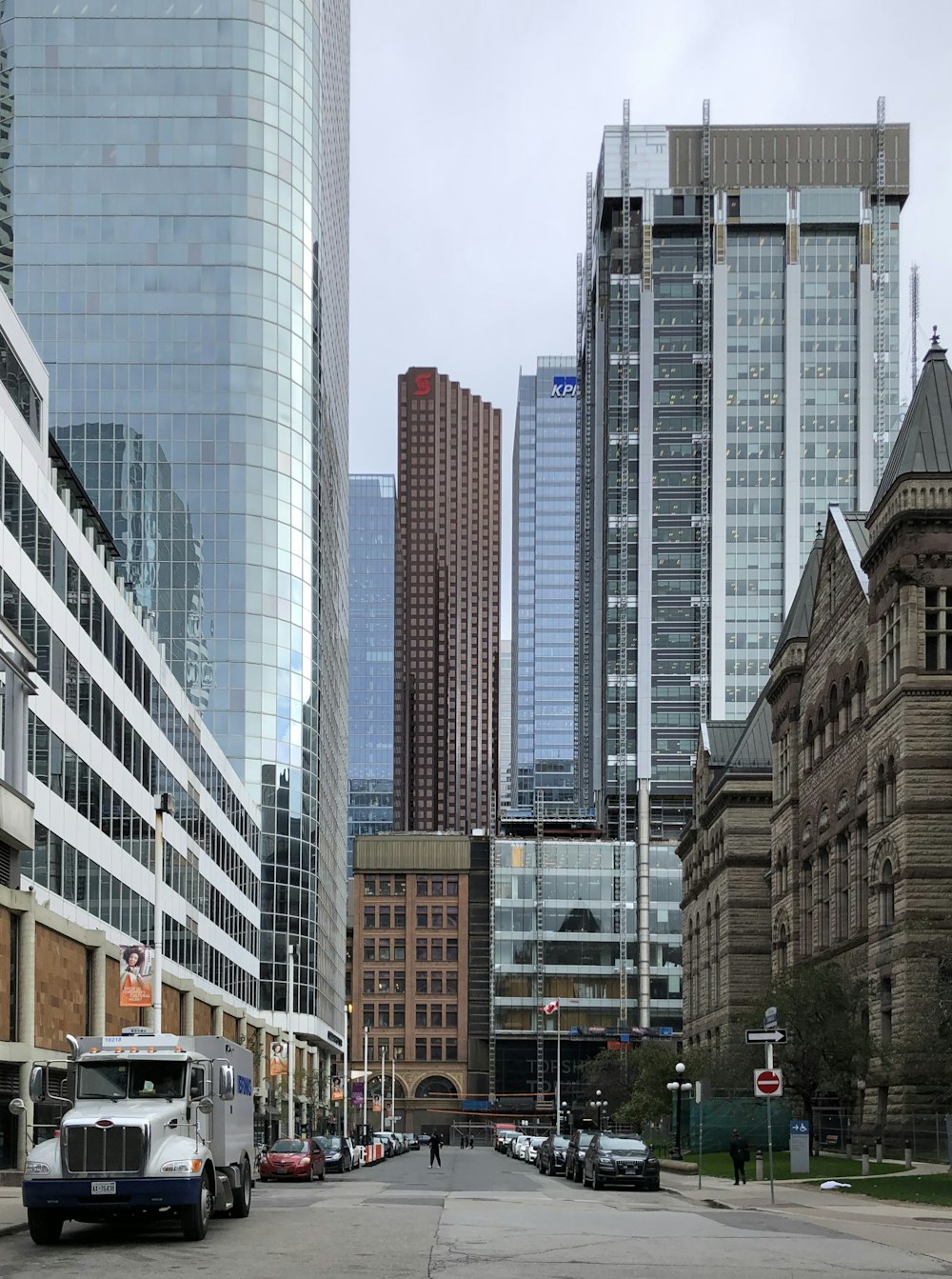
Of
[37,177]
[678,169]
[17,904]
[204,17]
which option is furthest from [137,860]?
[678,169]

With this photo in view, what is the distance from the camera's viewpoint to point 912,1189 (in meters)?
41.8

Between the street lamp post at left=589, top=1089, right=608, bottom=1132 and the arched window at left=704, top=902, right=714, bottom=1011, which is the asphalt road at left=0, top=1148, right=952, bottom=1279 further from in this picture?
the street lamp post at left=589, top=1089, right=608, bottom=1132

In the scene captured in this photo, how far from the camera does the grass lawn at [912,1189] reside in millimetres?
38625

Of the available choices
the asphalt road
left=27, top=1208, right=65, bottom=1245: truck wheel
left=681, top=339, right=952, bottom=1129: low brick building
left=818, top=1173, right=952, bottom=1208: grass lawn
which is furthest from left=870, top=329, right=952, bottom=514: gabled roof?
left=27, top=1208, right=65, bottom=1245: truck wheel

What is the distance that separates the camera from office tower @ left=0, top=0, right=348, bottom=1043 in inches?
4633

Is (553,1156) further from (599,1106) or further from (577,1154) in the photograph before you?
(599,1106)

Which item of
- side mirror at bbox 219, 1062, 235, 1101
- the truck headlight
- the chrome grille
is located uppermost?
side mirror at bbox 219, 1062, 235, 1101

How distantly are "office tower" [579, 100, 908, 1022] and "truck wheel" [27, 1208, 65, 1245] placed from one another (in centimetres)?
15457

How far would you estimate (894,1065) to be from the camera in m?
58.4

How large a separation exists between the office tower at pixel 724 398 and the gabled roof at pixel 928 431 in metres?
116

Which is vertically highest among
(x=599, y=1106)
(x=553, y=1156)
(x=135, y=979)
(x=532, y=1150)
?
(x=135, y=979)

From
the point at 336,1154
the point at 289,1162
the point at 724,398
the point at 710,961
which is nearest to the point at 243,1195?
the point at 289,1162

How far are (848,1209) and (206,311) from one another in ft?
308

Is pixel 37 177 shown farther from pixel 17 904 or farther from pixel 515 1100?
pixel 515 1100
